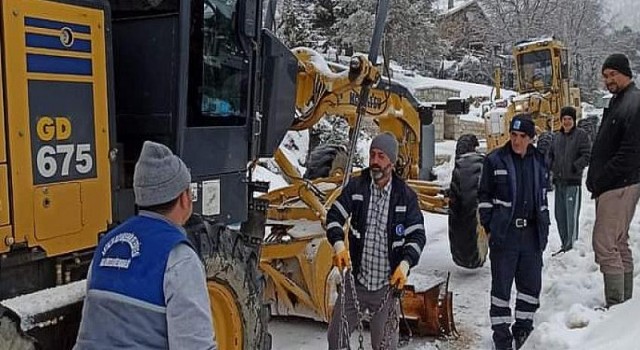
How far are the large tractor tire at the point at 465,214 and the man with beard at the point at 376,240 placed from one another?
335 cm

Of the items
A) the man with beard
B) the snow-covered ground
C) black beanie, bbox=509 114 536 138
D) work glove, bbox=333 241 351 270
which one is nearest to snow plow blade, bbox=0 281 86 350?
work glove, bbox=333 241 351 270

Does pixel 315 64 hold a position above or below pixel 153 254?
above

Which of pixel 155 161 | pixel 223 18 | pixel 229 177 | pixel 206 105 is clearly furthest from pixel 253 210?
pixel 155 161

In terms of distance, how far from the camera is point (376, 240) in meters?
4.82

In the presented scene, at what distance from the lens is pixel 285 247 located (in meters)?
6.18

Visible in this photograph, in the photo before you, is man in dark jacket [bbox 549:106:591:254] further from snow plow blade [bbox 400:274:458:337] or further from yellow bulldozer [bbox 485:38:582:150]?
yellow bulldozer [bbox 485:38:582:150]

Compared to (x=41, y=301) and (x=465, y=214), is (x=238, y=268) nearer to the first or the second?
(x=41, y=301)

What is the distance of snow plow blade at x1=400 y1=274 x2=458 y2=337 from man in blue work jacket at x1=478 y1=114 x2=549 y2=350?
788 mm

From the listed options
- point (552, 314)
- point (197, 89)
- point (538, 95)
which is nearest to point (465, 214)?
point (552, 314)

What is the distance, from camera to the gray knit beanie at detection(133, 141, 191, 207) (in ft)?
8.22

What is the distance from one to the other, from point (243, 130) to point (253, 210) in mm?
675

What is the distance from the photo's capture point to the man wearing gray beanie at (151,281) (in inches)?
94.1

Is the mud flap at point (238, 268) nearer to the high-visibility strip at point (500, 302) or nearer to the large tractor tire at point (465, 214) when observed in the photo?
the high-visibility strip at point (500, 302)

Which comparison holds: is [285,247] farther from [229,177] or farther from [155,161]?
[155,161]
